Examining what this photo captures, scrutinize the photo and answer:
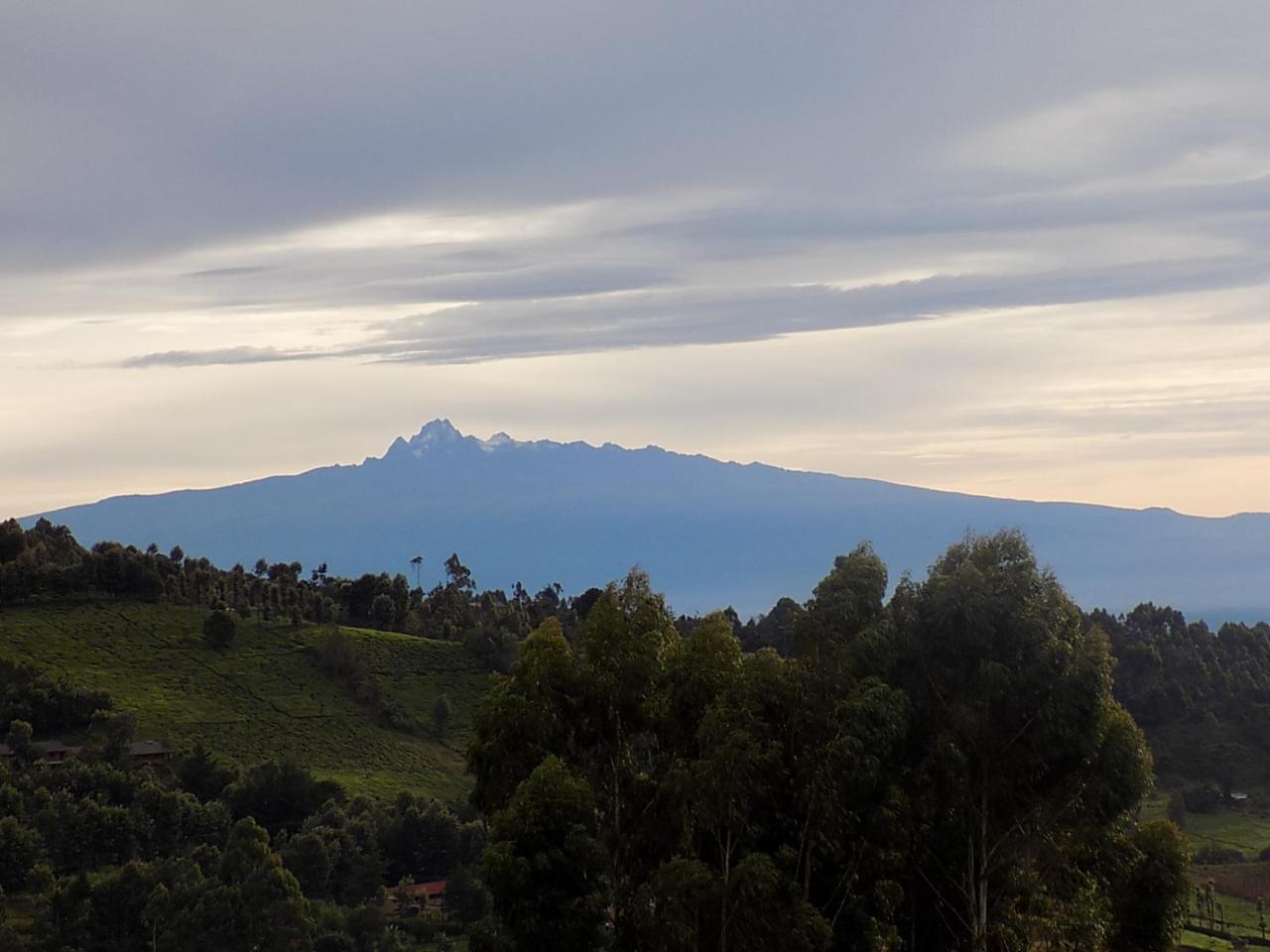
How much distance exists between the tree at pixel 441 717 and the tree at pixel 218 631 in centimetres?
1616

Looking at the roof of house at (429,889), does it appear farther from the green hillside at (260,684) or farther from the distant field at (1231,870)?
the distant field at (1231,870)

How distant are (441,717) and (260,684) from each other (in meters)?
11.8

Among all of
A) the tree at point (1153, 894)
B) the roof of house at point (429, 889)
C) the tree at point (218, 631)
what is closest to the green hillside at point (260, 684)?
the tree at point (218, 631)

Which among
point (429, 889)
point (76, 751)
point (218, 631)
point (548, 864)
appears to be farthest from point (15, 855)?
point (548, 864)

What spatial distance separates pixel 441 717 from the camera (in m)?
84.8

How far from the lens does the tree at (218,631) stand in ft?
296

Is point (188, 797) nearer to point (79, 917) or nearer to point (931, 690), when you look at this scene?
point (79, 917)

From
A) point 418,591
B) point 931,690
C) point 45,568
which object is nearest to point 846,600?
point 931,690

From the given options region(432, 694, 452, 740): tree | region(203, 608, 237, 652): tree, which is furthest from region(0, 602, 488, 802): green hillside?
region(203, 608, 237, 652): tree

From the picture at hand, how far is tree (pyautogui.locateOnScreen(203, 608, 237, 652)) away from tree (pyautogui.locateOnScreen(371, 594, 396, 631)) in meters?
18.2

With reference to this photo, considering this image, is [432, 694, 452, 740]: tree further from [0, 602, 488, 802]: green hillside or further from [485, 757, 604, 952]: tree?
[485, 757, 604, 952]: tree

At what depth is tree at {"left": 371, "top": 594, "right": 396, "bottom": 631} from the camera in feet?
353

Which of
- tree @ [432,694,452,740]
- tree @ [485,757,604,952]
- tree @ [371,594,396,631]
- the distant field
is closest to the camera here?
tree @ [485,757,604,952]

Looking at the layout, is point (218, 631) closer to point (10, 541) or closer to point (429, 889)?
point (10, 541)
